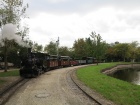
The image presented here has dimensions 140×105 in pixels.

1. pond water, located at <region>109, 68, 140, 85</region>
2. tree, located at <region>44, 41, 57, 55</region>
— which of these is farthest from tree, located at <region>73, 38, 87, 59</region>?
pond water, located at <region>109, 68, 140, 85</region>

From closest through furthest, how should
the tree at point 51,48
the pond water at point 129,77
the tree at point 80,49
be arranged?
the pond water at point 129,77 → the tree at point 80,49 → the tree at point 51,48

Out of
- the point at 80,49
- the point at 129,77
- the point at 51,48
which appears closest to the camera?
the point at 129,77

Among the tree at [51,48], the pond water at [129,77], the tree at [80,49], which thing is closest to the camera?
the pond water at [129,77]

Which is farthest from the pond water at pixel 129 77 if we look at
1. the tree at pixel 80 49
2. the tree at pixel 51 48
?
the tree at pixel 51 48

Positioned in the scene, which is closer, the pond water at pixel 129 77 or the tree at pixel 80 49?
the pond water at pixel 129 77

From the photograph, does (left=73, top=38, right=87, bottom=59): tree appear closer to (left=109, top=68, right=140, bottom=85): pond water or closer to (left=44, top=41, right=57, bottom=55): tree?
(left=44, top=41, right=57, bottom=55): tree

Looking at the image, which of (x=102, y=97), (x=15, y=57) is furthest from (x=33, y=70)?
(x=15, y=57)

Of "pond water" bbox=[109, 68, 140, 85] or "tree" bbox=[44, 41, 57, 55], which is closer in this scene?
"pond water" bbox=[109, 68, 140, 85]

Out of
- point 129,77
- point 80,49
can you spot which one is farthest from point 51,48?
point 129,77

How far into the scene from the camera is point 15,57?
47.6m

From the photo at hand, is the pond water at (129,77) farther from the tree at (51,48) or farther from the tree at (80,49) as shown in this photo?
the tree at (51,48)

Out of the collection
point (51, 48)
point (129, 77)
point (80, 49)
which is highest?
point (51, 48)

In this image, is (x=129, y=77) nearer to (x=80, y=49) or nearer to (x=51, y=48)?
(x=80, y=49)

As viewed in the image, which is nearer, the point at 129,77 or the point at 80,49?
the point at 129,77
